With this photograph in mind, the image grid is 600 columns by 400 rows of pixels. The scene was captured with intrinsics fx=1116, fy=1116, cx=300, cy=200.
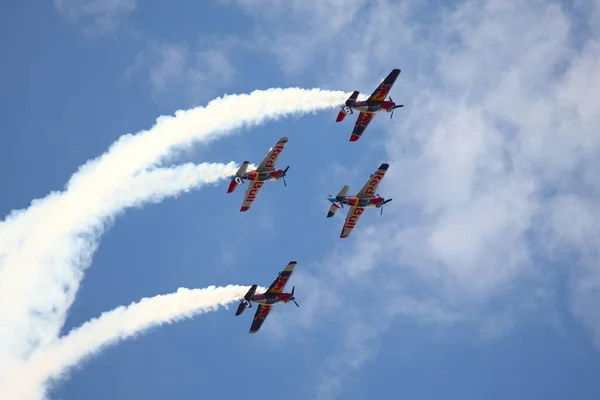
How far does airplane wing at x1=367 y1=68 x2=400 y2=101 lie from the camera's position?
94750mm

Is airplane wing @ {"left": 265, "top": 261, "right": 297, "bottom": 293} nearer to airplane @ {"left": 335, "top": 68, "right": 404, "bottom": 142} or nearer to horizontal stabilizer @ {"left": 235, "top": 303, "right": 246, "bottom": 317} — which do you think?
horizontal stabilizer @ {"left": 235, "top": 303, "right": 246, "bottom": 317}

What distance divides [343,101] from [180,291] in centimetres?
2091

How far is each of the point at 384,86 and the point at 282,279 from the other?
18.6 metres

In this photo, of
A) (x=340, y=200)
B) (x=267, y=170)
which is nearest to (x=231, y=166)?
(x=267, y=170)

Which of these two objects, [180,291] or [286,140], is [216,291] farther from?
[286,140]

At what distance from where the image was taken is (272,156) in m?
95.0

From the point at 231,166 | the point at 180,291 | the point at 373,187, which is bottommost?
the point at 180,291

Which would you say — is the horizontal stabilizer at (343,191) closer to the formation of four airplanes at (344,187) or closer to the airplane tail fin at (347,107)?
the formation of four airplanes at (344,187)

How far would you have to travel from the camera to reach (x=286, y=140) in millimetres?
95188

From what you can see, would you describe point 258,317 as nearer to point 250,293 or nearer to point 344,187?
point 250,293

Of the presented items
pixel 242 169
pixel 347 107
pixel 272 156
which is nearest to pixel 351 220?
pixel 272 156

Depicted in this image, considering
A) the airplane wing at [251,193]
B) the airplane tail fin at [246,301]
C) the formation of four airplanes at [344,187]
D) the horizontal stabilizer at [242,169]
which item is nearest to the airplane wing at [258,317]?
the formation of four airplanes at [344,187]

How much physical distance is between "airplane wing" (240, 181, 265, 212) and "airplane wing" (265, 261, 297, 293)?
841 cm

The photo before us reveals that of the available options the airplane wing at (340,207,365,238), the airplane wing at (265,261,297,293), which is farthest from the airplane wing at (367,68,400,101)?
the airplane wing at (265,261,297,293)
